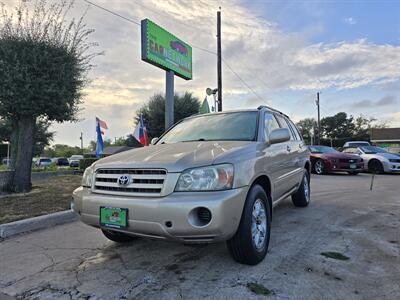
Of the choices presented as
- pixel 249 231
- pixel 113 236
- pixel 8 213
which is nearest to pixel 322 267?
pixel 249 231

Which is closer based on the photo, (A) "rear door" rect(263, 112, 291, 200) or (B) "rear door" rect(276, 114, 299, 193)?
(A) "rear door" rect(263, 112, 291, 200)

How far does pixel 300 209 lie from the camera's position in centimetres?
610

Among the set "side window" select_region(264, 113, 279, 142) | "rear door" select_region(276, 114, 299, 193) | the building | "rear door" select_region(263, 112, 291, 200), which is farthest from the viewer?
the building

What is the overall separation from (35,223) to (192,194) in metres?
3.55

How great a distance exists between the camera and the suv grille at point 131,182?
292cm

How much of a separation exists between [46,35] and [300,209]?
740 centimetres

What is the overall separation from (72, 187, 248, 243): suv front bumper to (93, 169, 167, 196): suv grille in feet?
0.29

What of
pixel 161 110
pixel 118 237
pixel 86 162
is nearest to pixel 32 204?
pixel 118 237

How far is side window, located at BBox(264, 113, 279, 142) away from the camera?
415 centimetres

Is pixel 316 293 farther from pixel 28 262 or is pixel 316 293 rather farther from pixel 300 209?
pixel 300 209

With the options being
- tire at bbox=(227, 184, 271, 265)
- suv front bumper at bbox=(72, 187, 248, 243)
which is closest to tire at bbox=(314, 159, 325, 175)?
tire at bbox=(227, 184, 271, 265)

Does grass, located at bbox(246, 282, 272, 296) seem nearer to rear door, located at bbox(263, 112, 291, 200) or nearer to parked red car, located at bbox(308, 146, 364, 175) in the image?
rear door, located at bbox(263, 112, 291, 200)

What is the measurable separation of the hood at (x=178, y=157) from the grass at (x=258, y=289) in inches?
44.6

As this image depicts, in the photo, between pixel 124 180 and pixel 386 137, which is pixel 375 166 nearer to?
pixel 124 180
